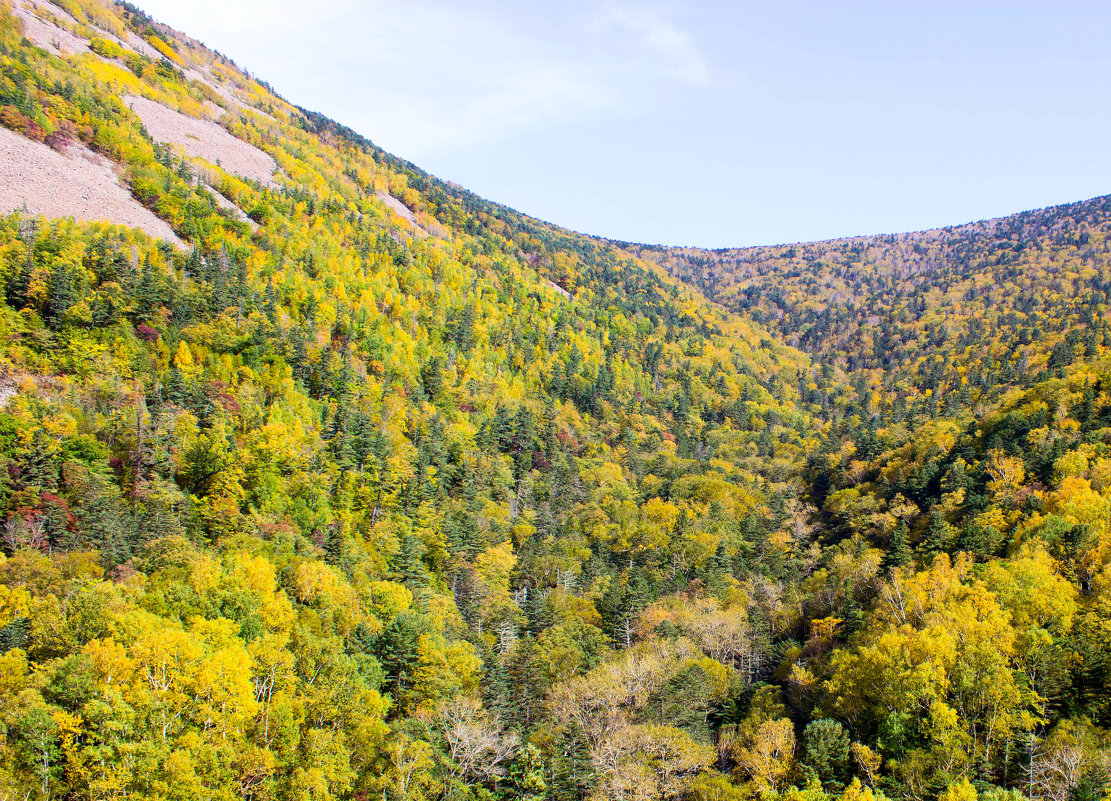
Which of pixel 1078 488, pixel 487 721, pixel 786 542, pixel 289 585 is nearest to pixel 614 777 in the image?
pixel 487 721

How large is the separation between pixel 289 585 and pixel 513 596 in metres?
30.9

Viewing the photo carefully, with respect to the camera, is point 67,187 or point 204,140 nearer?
point 67,187

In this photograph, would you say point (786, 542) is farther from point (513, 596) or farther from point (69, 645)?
point (69, 645)

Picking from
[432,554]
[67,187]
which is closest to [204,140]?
[67,187]

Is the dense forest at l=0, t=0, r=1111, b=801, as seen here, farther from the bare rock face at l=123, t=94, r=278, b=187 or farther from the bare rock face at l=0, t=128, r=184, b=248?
the bare rock face at l=0, t=128, r=184, b=248

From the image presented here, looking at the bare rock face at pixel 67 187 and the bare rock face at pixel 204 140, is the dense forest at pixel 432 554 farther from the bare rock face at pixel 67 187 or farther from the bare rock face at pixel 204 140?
the bare rock face at pixel 67 187

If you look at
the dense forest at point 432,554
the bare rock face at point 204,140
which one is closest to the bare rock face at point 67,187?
the dense forest at point 432,554

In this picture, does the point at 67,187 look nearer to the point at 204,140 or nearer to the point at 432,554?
the point at 204,140

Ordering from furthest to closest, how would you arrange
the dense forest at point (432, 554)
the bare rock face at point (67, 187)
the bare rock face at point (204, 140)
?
the bare rock face at point (204, 140) → the bare rock face at point (67, 187) → the dense forest at point (432, 554)

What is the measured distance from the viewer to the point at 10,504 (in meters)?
53.7

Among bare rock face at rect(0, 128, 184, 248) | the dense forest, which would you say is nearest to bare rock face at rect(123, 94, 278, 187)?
the dense forest

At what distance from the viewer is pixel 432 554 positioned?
81312 millimetres

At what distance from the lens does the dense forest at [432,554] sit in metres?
38.2

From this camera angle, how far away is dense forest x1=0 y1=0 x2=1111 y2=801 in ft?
125
